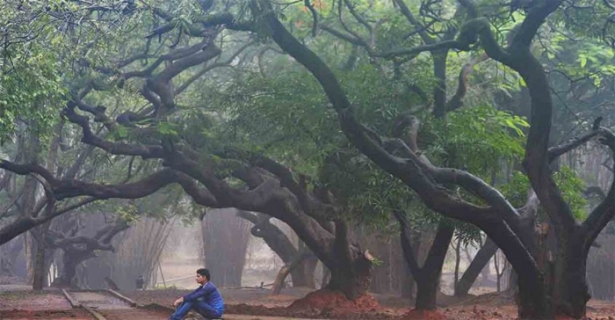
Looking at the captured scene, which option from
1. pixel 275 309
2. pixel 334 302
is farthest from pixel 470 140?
pixel 275 309

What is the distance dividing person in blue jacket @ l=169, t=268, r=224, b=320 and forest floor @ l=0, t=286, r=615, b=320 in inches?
149

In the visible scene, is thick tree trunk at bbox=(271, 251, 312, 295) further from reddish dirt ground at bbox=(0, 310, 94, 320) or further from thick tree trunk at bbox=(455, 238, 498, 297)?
reddish dirt ground at bbox=(0, 310, 94, 320)

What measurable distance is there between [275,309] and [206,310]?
24.2ft

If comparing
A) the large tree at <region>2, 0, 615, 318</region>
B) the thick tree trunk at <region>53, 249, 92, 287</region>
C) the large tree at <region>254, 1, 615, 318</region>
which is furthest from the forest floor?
the thick tree trunk at <region>53, 249, 92, 287</region>

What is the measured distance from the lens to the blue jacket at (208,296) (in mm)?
10984

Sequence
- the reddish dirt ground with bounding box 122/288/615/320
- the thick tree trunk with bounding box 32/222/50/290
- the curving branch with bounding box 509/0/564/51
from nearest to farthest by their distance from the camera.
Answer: the curving branch with bounding box 509/0/564/51 → the reddish dirt ground with bounding box 122/288/615/320 → the thick tree trunk with bounding box 32/222/50/290

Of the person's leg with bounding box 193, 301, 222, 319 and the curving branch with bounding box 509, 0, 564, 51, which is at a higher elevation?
the curving branch with bounding box 509, 0, 564, 51

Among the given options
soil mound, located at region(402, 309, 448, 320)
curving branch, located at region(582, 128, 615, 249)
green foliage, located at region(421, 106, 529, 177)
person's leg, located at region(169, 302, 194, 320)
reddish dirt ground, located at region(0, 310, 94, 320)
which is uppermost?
green foliage, located at region(421, 106, 529, 177)

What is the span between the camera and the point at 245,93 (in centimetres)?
1709

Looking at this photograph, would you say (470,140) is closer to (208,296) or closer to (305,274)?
(208,296)

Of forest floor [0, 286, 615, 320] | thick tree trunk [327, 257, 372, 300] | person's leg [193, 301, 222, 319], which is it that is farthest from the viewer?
thick tree trunk [327, 257, 372, 300]

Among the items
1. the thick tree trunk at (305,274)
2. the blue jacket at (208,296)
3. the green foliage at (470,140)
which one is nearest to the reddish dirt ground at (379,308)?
the thick tree trunk at (305,274)

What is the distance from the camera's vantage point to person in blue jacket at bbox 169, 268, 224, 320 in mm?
10984

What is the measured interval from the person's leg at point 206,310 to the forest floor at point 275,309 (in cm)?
384
